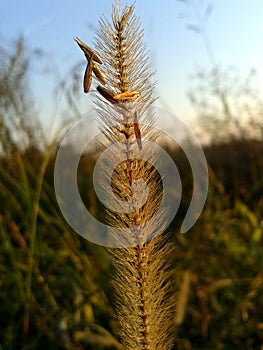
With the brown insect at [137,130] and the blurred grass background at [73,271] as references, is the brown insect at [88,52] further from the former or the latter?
the blurred grass background at [73,271]

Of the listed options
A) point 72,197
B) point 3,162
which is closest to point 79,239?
point 72,197

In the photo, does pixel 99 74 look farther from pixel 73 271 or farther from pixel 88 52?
pixel 73 271

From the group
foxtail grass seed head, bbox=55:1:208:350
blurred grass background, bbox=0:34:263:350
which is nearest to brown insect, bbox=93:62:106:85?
foxtail grass seed head, bbox=55:1:208:350

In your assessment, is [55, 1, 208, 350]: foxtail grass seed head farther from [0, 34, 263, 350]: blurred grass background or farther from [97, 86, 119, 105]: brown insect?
[0, 34, 263, 350]: blurred grass background

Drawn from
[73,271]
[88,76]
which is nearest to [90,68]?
[88,76]

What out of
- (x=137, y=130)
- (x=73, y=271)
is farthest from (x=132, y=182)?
(x=73, y=271)

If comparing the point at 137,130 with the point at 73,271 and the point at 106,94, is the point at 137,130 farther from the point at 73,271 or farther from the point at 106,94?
the point at 73,271

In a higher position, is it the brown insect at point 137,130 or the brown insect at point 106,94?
the brown insect at point 106,94

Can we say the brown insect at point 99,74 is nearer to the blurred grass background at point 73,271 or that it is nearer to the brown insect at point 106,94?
the brown insect at point 106,94

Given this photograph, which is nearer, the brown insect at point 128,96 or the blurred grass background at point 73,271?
the brown insect at point 128,96

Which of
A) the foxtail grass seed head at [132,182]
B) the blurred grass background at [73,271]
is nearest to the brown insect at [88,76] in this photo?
the foxtail grass seed head at [132,182]

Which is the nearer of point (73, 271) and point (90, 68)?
point (90, 68)
